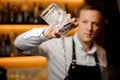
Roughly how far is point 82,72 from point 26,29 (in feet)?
2.90

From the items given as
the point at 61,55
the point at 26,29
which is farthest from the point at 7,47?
the point at 61,55

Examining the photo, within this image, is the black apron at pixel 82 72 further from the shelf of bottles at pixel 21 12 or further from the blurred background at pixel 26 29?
the shelf of bottles at pixel 21 12

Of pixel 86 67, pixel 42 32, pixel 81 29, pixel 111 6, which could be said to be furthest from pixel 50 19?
pixel 111 6

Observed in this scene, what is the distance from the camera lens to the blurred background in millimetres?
1915

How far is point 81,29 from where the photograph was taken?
1272mm

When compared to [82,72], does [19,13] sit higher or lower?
higher

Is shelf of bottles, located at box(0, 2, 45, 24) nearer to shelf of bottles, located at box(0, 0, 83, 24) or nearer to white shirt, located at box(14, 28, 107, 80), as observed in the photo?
shelf of bottles, located at box(0, 0, 83, 24)

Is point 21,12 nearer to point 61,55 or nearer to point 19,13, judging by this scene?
point 19,13

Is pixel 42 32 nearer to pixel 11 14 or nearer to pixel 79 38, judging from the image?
pixel 79 38

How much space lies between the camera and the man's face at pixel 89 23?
1251 millimetres

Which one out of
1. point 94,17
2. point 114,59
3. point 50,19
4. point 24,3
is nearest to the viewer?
point 50,19

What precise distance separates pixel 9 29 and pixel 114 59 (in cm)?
90

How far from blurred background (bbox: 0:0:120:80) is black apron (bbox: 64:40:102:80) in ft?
1.87

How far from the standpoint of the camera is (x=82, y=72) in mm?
1304
